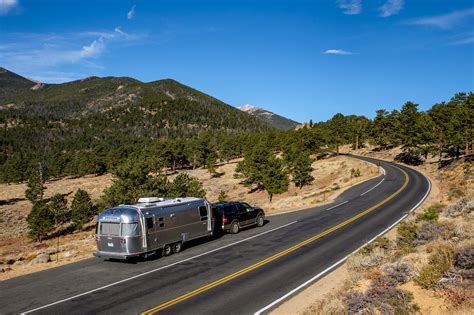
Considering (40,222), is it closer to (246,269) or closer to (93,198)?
(93,198)

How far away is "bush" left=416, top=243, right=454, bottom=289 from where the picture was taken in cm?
1052

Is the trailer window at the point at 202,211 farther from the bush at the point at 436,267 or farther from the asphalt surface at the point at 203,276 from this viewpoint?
the bush at the point at 436,267

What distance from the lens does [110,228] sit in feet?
57.9

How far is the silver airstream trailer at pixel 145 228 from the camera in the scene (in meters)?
17.2

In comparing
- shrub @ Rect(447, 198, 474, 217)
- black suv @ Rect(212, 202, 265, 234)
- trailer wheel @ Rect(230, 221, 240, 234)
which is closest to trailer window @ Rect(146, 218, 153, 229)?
black suv @ Rect(212, 202, 265, 234)

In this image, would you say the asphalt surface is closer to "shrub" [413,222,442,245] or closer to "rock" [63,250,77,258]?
"rock" [63,250,77,258]

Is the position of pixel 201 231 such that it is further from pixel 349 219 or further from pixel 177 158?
pixel 177 158

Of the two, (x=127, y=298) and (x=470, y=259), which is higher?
(x=470, y=259)

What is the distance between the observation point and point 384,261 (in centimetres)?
1424

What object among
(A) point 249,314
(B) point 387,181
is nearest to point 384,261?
(A) point 249,314

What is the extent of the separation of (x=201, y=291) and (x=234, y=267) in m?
3.14

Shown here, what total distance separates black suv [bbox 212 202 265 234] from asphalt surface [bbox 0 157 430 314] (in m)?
0.59

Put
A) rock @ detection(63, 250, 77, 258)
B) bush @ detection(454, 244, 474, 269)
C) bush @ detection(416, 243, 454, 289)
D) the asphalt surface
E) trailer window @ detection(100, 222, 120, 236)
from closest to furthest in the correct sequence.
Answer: bush @ detection(454, 244, 474, 269), bush @ detection(416, 243, 454, 289), the asphalt surface, trailer window @ detection(100, 222, 120, 236), rock @ detection(63, 250, 77, 258)

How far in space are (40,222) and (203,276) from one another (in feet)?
132
